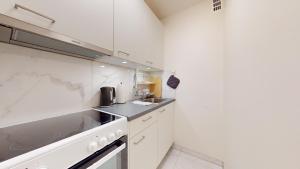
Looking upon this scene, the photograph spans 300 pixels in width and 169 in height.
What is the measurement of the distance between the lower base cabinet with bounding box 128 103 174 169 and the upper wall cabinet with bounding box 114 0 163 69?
0.66 metres

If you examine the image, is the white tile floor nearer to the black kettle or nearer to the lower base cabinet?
the lower base cabinet

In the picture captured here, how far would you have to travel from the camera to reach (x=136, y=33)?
1.35 m

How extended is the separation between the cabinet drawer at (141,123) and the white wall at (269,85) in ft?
2.56

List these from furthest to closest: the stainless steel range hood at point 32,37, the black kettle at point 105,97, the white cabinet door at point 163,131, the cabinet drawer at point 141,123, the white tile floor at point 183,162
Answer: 1. the white tile floor at point 183,162
2. the white cabinet door at point 163,131
3. the black kettle at point 105,97
4. the cabinet drawer at point 141,123
5. the stainless steel range hood at point 32,37

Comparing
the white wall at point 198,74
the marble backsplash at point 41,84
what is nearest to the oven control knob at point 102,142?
the marble backsplash at point 41,84

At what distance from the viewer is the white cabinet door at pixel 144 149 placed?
970mm

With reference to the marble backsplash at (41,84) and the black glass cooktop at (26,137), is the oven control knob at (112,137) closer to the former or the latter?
the black glass cooktop at (26,137)

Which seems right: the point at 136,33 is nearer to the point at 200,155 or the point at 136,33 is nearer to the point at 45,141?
the point at 45,141

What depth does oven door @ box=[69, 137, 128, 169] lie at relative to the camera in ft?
1.92

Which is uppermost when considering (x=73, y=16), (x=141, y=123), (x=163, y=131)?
(x=73, y=16)

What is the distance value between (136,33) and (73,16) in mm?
703

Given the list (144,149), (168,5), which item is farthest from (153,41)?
(144,149)

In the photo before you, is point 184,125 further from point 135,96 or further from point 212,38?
point 212,38

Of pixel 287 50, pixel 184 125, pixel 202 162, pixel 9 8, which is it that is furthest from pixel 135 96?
pixel 287 50
